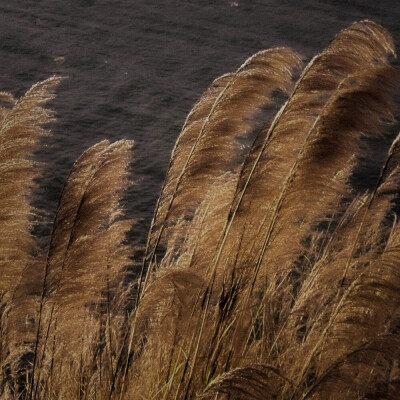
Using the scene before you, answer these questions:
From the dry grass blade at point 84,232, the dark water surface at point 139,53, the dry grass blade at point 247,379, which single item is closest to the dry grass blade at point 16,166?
the dry grass blade at point 84,232

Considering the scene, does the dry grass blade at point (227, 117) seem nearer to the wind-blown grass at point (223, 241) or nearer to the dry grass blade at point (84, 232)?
the wind-blown grass at point (223, 241)

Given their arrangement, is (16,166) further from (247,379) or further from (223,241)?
Answer: (247,379)

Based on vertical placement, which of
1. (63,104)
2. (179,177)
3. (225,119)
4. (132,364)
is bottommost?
(132,364)

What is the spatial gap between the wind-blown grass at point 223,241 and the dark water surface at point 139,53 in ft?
5.49

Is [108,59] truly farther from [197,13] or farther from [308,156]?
[308,156]

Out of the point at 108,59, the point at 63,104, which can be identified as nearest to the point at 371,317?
the point at 63,104

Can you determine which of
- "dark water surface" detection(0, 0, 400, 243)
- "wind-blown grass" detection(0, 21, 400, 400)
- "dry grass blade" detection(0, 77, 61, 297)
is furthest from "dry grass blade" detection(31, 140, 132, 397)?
"dark water surface" detection(0, 0, 400, 243)

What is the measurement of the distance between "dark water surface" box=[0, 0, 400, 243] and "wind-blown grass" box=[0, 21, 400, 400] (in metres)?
1.67

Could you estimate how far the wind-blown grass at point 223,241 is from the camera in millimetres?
2125

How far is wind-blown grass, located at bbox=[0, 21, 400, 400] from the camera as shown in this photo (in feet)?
6.97

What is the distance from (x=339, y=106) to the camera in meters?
2.15

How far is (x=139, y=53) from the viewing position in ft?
21.3

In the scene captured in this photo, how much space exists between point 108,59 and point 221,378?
5083mm

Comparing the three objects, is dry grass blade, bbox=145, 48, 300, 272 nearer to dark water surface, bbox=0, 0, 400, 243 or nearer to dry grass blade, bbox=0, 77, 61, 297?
dry grass blade, bbox=0, 77, 61, 297
